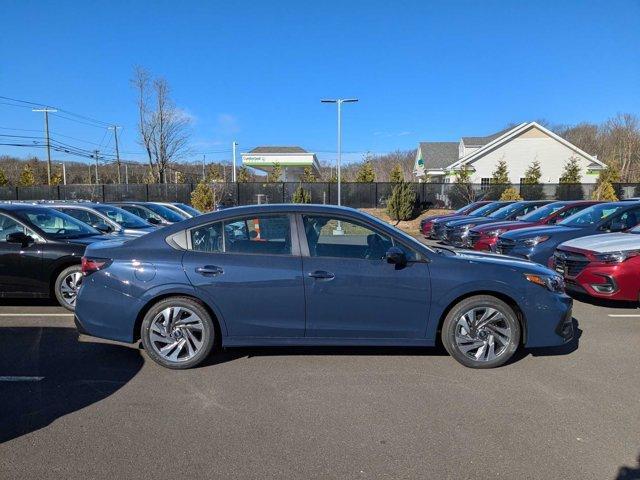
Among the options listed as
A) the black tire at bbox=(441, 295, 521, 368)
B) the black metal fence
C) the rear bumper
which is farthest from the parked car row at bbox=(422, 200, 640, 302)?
the black metal fence

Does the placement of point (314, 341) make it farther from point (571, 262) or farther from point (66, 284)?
point (571, 262)

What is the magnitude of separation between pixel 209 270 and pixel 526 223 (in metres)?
9.48

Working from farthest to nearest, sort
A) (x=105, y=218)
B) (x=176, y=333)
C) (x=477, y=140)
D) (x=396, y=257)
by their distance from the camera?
(x=477, y=140) < (x=105, y=218) < (x=176, y=333) < (x=396, y=257)

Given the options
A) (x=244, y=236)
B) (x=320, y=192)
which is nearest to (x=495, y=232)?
(x=244, y=236)

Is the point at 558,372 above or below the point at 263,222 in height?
below

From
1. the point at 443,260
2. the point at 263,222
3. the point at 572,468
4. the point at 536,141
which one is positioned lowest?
the point at 572,468

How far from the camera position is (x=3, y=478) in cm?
279

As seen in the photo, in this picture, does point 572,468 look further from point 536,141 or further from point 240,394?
point 536,141

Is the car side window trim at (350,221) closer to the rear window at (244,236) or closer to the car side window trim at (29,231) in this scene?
the rear window at (244,236)

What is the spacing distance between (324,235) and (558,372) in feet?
8.62

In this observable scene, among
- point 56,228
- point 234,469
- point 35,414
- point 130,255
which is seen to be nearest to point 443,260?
point 234,469

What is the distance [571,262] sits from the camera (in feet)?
23.4

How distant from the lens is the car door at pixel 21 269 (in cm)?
653

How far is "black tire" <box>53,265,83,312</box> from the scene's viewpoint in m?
A: 6.67
